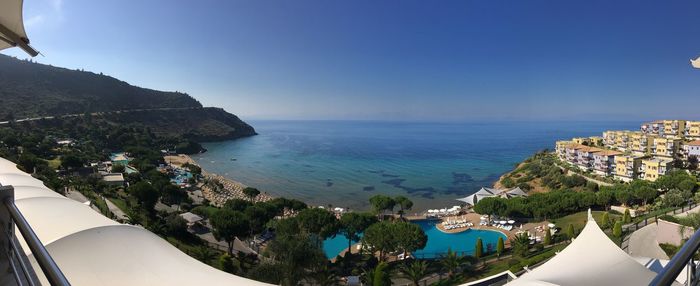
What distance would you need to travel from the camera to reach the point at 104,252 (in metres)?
3.62

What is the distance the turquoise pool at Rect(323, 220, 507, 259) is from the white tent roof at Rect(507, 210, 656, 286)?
8514 millimetres

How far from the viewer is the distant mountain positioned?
49.2 meters

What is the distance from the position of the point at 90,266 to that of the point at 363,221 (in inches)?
483

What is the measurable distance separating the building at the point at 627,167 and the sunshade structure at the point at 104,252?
1196 inches

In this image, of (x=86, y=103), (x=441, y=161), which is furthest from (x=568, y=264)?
(x=86, y=103)

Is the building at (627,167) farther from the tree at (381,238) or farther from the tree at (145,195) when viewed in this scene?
the tree at (145,195)

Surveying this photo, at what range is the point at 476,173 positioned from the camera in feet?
140

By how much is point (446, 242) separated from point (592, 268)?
11.1m

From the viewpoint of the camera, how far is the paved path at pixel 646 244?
34.1 ft

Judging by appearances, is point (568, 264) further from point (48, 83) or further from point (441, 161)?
point (48, 83)

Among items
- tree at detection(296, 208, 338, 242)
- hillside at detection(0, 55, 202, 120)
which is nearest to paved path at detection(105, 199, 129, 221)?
tree at detection(296, 208, 338, 242)

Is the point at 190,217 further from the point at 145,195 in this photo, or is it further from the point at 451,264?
the point at 451,264

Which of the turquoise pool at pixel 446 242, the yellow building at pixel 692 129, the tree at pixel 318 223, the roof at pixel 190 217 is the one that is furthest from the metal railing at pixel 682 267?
the yellow building at pixel 692 129

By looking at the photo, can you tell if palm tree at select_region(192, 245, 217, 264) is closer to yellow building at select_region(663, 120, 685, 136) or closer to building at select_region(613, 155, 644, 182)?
building at select_region(613, 155, 644, 182)
